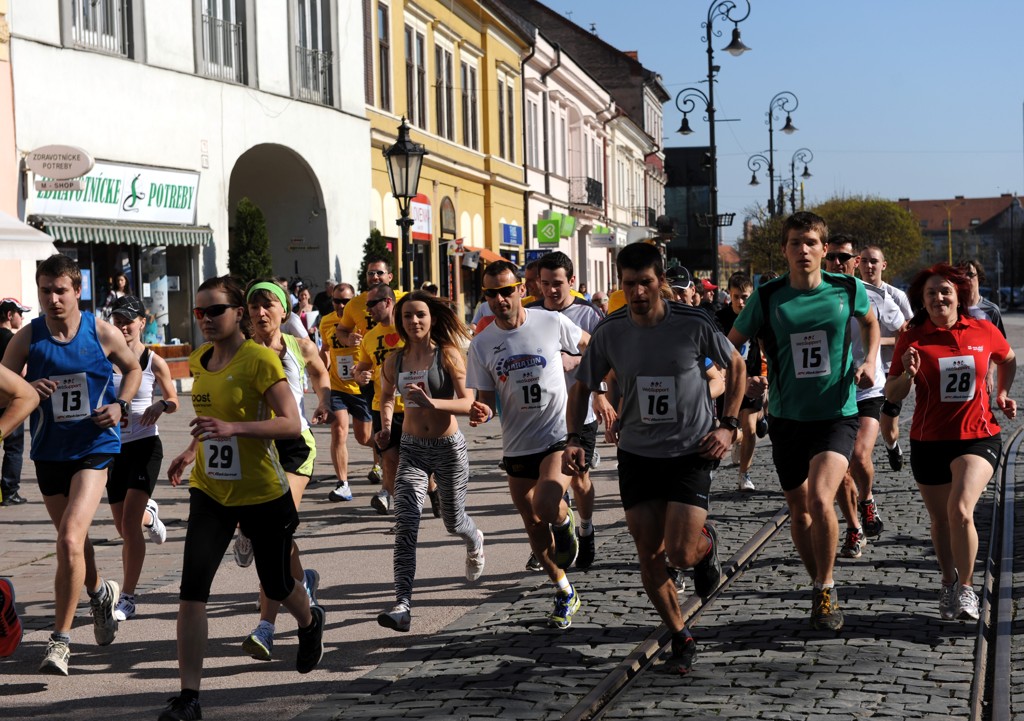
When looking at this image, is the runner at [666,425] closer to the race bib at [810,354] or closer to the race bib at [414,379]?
the race bib at [810,354]

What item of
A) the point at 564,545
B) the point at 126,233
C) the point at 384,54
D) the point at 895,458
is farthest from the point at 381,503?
the point at 384,54

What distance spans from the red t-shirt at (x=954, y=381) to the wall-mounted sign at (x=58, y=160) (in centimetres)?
1347

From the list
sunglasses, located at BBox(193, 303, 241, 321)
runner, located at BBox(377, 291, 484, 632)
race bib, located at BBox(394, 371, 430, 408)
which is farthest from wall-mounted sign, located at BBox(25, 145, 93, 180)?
sunglasses, located at BBox(193, 303, 241, 321)

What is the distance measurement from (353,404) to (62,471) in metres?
6.08

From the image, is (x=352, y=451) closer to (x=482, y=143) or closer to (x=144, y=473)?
(x=144, y=473)

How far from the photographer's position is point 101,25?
20484 mm

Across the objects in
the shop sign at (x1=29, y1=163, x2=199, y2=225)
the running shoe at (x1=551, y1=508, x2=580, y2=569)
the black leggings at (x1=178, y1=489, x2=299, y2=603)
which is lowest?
the running shoe at (x1=551, y1=508, x2=580, y2=569)

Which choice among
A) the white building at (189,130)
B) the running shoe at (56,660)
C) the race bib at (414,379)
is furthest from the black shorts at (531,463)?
the white building at (189,130)

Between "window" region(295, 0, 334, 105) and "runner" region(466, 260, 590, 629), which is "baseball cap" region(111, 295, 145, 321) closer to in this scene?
"runner" region(466, 260, 590, 629)

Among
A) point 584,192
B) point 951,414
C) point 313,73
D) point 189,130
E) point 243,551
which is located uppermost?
point 584,192

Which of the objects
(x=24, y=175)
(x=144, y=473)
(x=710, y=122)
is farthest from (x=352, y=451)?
(x=710, y=122)

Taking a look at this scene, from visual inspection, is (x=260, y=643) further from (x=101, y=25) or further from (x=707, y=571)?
(x=101, y=25)

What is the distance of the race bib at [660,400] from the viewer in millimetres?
6211

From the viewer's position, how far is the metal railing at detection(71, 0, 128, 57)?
65.3 feet
